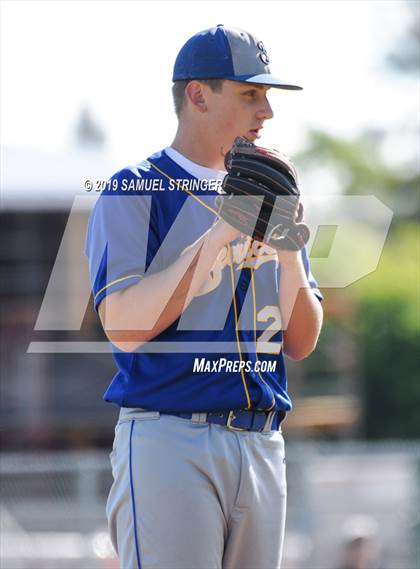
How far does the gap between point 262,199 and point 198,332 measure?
0.33m

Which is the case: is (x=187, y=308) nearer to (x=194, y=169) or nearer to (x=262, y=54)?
(x=194, y=169)

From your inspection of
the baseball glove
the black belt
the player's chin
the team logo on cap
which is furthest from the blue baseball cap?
the black belt

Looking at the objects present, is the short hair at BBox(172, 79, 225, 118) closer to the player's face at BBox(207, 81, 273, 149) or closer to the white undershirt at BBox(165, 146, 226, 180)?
the player's face at BBox(207, 81, 273, 149)

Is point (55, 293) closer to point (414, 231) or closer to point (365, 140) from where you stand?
point (414, 231)

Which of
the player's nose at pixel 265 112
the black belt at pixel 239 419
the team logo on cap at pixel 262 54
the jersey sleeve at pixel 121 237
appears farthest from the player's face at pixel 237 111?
the black belt at pixel 239 419

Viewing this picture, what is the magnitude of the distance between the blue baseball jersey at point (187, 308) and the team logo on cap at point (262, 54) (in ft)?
1.09

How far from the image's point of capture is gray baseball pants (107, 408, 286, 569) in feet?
7.33

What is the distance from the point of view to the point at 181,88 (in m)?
2.48

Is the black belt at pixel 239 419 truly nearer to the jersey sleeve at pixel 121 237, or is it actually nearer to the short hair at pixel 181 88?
the jersey sleeve at pixel 121 237

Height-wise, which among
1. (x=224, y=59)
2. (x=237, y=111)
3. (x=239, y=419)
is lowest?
(x=239, y=419)

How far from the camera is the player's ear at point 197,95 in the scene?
2430 mm

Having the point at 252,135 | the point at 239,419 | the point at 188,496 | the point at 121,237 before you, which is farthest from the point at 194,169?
the point at 188,496

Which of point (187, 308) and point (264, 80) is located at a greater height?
point (264, 80)

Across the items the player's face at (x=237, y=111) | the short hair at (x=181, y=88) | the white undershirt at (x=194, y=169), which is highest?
the short hair at (x=181, y=88)
